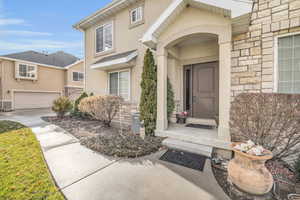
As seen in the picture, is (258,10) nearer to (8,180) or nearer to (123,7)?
(123,7)

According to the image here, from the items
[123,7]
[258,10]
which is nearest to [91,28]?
[123,7]

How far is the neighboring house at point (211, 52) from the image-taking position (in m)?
3.65

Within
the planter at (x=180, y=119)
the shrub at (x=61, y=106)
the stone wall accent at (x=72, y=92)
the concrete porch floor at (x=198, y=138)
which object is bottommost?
the concrete porch floor at (x=198, y=138)

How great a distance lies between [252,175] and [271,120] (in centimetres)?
138

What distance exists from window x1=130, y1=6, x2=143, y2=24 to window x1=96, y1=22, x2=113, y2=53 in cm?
167

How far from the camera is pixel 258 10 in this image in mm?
4031

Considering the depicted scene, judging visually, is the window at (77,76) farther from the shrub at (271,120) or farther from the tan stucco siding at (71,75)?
the shrub at (271,120)

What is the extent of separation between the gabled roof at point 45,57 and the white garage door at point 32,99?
13.3ft

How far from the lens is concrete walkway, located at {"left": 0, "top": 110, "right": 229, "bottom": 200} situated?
222 cm

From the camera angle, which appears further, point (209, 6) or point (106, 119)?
point (106, 119)

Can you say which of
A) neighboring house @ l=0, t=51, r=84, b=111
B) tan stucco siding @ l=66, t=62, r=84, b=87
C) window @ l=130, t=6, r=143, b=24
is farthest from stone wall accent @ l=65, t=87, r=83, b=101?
window @ l=130, t=6, r=143, b=24

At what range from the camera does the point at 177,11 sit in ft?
13.9

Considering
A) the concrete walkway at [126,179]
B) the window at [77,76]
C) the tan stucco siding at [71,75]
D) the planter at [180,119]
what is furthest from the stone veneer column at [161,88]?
the window at [77,76]

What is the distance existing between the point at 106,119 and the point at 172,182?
480 centimetres
